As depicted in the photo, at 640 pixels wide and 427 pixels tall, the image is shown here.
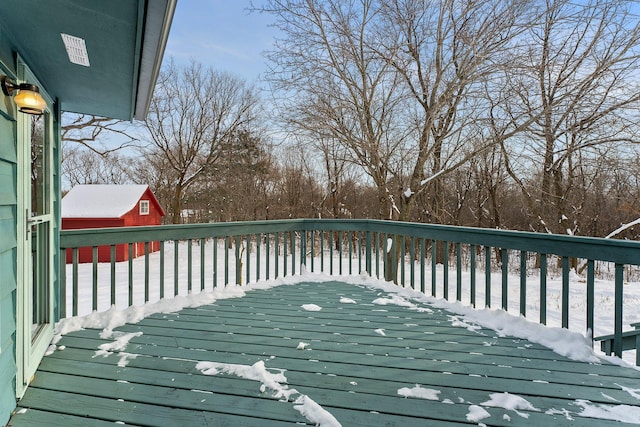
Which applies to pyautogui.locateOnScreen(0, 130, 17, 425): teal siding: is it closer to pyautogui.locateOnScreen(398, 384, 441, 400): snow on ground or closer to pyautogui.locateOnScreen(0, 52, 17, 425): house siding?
pyautogui.locateOnScreen(0, 52, 17, 425): house siding

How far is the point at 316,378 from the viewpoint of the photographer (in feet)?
6.33

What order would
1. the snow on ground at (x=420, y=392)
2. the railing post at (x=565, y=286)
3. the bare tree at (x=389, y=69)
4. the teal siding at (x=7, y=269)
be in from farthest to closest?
the bare tree at (x=389, y=69)
the railing post at (x=565, y=286)
the snow on ground at (x=420, y=392)
the teal siding at (x=7, y=269)

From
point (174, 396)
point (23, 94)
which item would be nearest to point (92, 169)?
point (23, 94)

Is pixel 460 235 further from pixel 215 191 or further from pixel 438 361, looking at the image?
pixel 215 191

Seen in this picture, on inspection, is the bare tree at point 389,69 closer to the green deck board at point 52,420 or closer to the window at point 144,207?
the green deck board at point 52,420

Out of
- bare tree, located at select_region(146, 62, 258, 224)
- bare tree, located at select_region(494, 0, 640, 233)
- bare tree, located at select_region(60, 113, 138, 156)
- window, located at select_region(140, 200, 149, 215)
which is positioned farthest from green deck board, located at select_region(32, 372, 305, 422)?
bare tree, located at select_region(146, 62, 258, 224)

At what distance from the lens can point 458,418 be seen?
1.58 meters

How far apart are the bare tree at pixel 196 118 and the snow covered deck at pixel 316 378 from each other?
1425 cm

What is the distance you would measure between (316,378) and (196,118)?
1632cm

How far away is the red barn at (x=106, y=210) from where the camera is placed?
12664 mm

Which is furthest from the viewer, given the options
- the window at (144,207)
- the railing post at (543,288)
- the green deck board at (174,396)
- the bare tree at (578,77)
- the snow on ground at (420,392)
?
the window at (144,207)

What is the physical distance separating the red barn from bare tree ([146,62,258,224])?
1.73m

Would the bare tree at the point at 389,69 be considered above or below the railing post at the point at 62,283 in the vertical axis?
above

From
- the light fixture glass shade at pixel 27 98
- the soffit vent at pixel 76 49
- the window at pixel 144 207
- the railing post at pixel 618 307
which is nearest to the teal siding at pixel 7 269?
the light fixture glass shade at pixel 27 98
